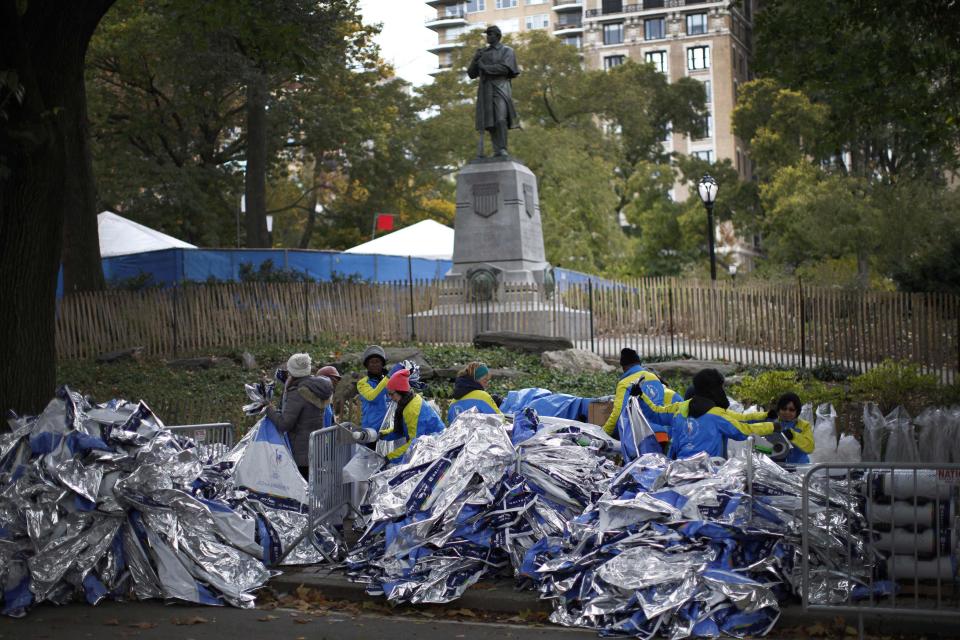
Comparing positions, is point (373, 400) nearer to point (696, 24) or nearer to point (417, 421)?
point (417, 421)

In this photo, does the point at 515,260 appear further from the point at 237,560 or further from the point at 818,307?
the point at 237,560

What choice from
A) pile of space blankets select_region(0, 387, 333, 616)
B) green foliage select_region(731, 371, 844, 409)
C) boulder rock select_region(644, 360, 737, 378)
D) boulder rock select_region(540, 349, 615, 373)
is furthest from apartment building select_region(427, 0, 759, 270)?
pile of space blankets select_region(0, 387, 333, 616)

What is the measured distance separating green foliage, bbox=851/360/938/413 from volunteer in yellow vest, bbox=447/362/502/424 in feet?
16.8

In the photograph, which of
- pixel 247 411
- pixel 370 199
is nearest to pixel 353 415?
pixel 247 411

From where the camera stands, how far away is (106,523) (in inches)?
312

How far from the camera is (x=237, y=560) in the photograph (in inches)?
319

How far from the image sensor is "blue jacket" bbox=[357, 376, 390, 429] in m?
9.66

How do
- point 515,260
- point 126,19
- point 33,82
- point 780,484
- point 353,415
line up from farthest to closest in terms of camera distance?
point 126,19
point 515,260
point 353,415
point 33,82
point 780,484

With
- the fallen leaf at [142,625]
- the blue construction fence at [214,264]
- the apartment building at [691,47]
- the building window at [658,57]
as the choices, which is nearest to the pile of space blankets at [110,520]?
the fallen leaf at [142,625]

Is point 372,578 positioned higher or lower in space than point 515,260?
lower

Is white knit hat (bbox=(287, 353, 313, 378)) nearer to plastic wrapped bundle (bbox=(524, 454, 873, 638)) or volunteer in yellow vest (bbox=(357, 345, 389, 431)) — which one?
volunteer in yellow vest (bbox=(357, 345, 389, 431))

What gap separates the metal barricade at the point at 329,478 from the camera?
28.3ft

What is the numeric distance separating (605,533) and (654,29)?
286 feet

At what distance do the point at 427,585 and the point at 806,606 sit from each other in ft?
7.99
